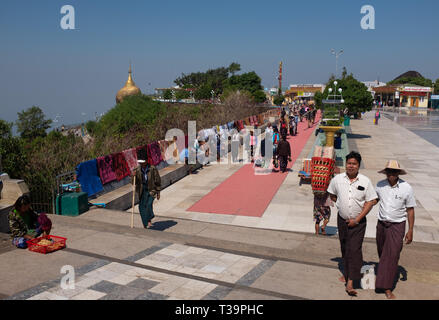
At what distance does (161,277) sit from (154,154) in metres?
10.5

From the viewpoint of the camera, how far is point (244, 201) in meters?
12.2

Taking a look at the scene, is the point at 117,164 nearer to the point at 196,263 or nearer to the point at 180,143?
the point at 180,143

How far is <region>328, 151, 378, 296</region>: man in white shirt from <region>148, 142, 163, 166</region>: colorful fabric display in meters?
11.0

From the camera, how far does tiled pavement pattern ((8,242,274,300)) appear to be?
4.76 meters

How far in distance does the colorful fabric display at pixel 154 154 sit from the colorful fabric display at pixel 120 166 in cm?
199

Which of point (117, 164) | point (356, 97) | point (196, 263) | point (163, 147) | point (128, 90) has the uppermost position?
point (128, 90)

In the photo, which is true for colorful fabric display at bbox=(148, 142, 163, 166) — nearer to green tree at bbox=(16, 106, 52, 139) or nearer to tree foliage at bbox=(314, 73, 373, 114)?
tree foliage at bbox=(314, 73, 373, 114)

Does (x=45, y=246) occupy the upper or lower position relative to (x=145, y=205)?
lower

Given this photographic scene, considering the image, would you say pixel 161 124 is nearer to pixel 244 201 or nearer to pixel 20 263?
pixel 244 201

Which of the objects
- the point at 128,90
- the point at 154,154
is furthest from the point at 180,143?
the point at 128,90

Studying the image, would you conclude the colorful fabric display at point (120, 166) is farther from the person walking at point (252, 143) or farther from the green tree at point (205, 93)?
the green tree at point (205, 93)

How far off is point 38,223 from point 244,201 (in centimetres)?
668

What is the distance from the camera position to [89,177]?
10.9m

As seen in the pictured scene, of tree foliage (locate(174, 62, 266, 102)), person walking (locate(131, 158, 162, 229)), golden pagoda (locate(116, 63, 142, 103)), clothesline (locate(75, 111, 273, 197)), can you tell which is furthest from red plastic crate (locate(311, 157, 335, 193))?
golden pagoda (locate(116, 63, 142, 103))
